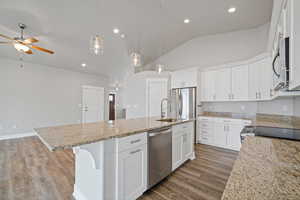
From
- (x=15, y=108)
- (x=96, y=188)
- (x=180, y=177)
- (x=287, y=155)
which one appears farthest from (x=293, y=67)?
(x=15, y=108)

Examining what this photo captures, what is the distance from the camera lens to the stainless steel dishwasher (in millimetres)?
1763

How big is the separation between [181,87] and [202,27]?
1.92m

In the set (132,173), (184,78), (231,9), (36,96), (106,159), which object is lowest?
(132,173)

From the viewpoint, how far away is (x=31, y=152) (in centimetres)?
323

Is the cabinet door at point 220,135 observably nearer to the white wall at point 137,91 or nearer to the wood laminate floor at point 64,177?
the wood laminate floor at point 64,177

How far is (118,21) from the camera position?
3.21 m

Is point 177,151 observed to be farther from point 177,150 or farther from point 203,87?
point 203,87

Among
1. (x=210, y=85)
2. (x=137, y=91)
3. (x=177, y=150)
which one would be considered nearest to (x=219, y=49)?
(x=210, y=85)

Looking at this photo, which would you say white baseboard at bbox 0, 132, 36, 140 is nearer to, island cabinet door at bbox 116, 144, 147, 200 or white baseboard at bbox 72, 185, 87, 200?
white baseboard at bbox 72, 185, 87, 200

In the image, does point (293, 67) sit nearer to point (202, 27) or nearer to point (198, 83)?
point (198, 83)

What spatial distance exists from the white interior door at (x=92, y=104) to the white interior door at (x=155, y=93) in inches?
119

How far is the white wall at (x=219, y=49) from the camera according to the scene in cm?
367

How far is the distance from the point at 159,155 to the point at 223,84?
121 inches

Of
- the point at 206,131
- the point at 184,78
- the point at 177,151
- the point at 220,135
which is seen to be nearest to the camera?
the point at 177,151
